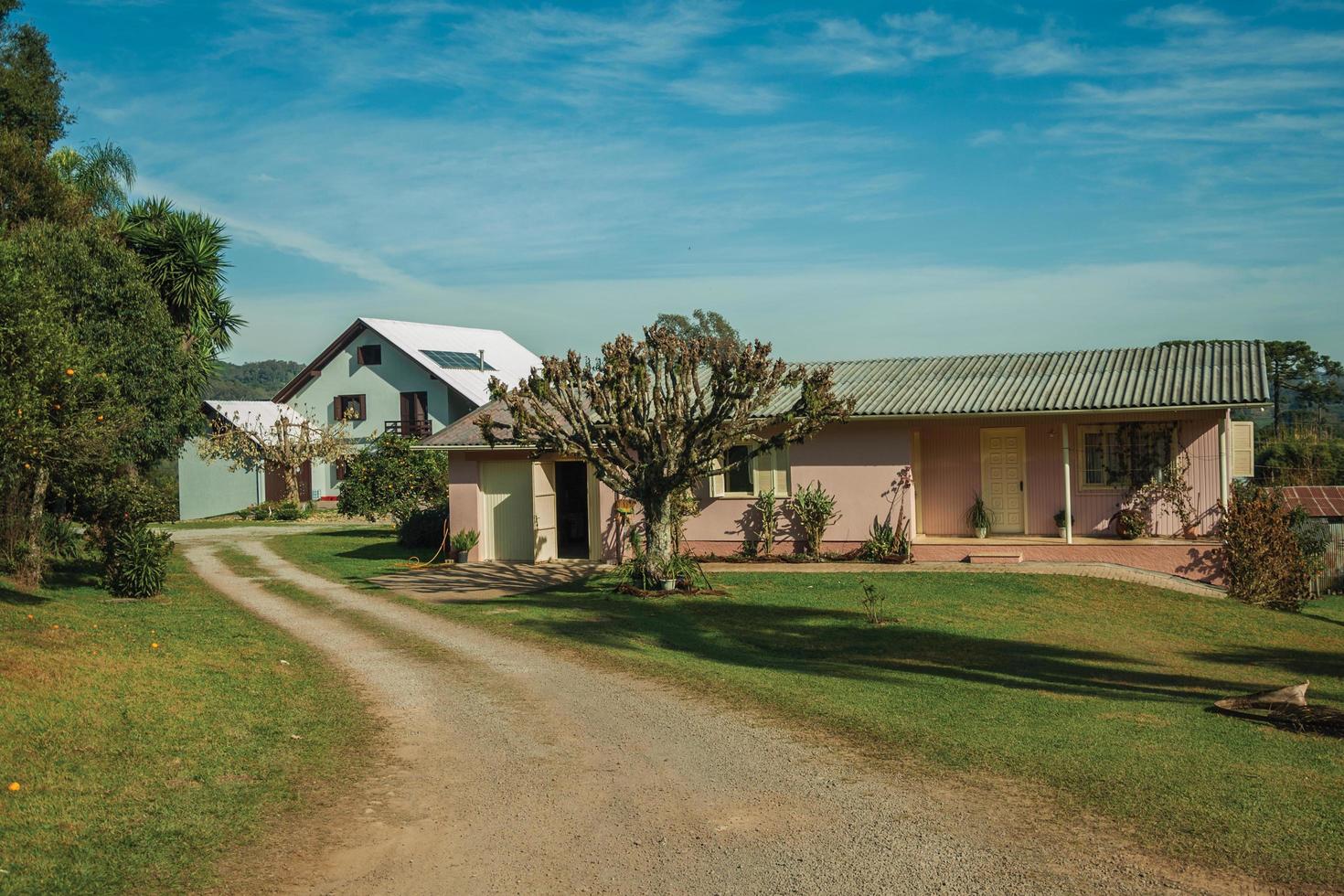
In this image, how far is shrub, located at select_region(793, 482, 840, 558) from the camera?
23109mm

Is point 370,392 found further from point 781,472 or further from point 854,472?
point 854,472

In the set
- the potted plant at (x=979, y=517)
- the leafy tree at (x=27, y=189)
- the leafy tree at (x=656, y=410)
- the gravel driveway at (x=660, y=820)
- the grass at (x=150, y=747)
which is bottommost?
the gravel driveway at (x=660, y=820)

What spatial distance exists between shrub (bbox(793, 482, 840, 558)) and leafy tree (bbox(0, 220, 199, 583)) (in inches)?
503

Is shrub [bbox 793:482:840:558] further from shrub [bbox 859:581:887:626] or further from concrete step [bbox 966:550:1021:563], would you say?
shrub [bbox 859:581:887:626]

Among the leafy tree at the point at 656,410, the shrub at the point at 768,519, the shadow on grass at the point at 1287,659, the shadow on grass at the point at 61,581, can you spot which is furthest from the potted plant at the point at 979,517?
the shadow on grass at the point at 61,581

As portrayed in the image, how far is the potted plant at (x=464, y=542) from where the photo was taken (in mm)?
24391

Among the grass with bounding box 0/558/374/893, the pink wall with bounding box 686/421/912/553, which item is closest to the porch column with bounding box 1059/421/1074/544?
the pink wall with bounding box 686/421/912/553

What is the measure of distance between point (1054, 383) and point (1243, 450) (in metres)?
4.29

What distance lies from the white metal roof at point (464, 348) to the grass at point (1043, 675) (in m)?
22.7

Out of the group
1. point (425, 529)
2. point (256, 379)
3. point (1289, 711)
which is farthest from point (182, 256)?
point (256, 379)

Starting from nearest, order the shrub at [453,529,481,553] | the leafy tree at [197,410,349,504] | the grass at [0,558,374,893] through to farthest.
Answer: the grass at [0,558,374,893] → the shrub at [453,529,481,553] → the leafy tree at [197,410,349,504]

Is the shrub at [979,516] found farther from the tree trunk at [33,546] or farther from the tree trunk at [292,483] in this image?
the tree trunk at [292,483]

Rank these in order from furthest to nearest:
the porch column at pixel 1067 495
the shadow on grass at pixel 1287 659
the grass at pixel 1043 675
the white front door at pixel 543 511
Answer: the white front door at pixel 543 511, the porch column at pixel 1067 495, the shadow on grass at pixel 1287 659, the grass at pixel 1043 675

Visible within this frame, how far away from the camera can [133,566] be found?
18672mm
